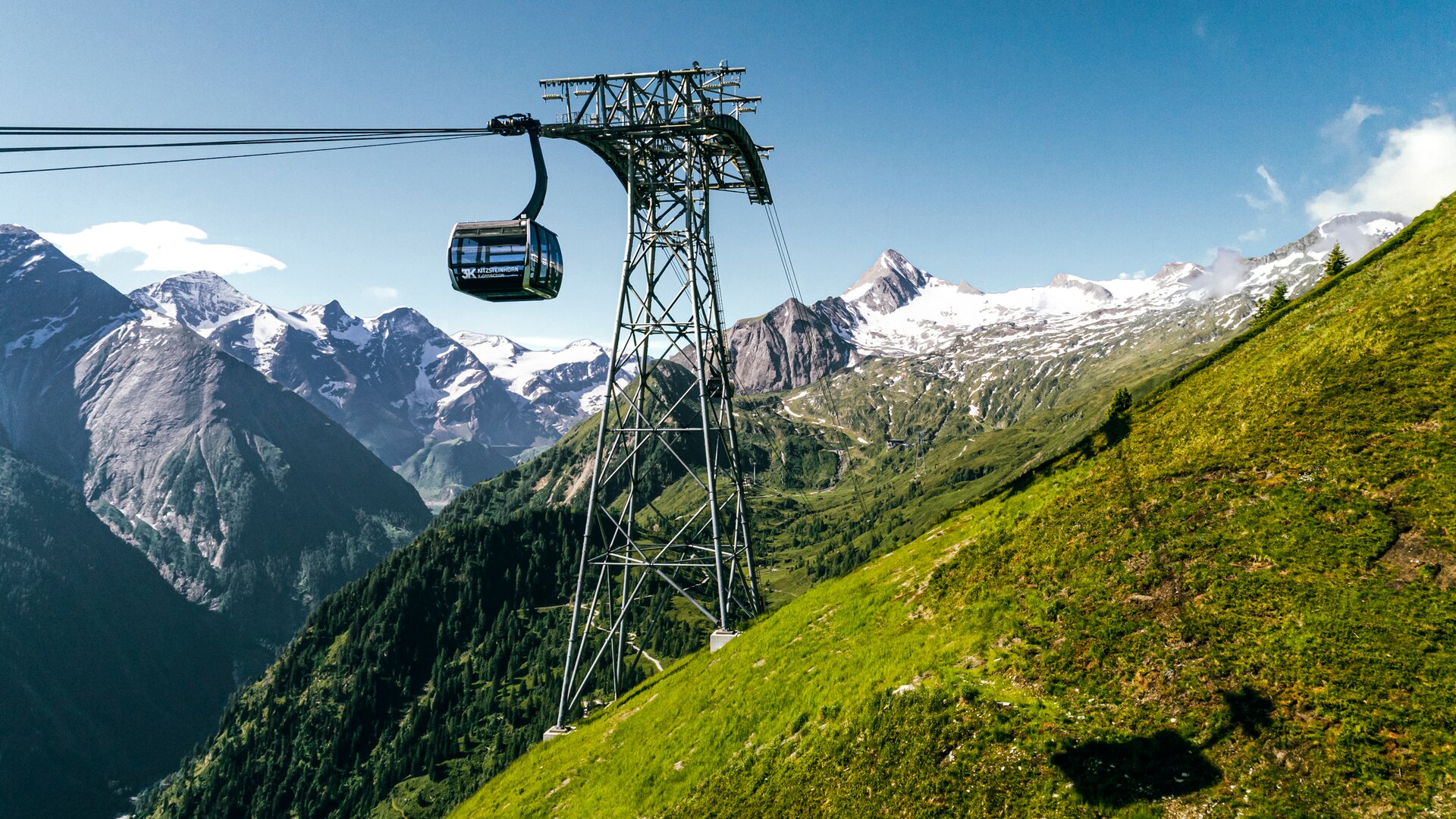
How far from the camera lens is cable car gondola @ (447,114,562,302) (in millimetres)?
26922

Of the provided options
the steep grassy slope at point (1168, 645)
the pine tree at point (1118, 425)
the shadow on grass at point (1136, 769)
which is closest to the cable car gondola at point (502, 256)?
the steep grassy slope at point (1168, 645)

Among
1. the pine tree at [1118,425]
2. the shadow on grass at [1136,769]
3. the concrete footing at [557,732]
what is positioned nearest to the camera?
the shadow on grass at [1136,769]

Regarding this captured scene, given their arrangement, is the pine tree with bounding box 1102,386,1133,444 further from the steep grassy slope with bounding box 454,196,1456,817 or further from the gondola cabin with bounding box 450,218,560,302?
the gondola cabin with bounding box 450,218,560,302

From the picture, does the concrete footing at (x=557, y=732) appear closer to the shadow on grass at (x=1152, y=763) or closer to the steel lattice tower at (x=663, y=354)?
the steel lattice tower at (x=663, y=354)

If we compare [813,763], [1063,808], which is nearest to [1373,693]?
[1063,808]

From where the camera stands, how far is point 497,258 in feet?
88.7

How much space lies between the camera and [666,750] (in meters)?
22.7

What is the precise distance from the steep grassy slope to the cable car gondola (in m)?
17.7

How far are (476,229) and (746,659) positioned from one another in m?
20.5

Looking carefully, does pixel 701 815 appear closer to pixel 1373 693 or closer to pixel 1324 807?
pixel 1324 807

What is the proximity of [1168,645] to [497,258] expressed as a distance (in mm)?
25432

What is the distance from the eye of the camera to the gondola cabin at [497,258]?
88.3 ft

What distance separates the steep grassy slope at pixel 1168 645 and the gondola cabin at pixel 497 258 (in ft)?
58.1

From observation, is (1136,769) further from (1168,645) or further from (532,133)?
(532,133)
